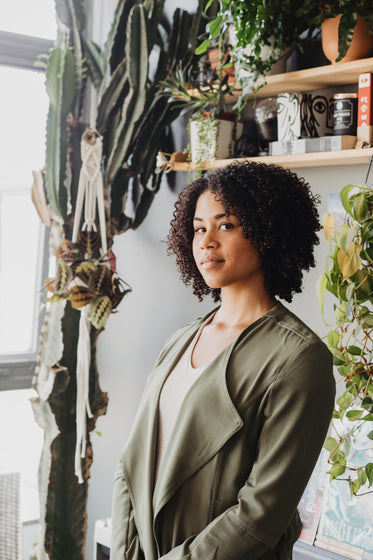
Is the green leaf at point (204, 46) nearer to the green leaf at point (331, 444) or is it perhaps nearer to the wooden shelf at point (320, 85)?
the wooden shelf at point (320, 85)

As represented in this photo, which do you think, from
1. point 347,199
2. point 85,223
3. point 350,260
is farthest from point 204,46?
point 350,260

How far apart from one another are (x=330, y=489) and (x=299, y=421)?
0.82m

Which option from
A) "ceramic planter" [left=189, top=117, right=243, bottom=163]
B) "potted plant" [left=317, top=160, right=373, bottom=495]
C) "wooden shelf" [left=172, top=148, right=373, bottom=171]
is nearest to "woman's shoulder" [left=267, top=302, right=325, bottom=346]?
"potted plant" [left=317, top=160, right=373, bottom=495]

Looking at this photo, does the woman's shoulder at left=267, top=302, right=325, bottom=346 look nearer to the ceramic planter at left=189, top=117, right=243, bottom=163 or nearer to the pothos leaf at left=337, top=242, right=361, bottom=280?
the pothos leaf at left=337, top=242, right=361, bottom=280

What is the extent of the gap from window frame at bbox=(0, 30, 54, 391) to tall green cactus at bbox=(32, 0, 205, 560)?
47 cm

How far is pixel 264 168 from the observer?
4.35 feet

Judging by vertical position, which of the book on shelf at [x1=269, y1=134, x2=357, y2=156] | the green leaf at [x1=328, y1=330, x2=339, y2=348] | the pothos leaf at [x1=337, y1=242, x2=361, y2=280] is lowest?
the green leaf at [x1=328, y1=330, x2=339, y2=348]

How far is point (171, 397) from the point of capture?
1.31 m

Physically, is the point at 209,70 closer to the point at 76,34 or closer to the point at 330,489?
the point at 76,34

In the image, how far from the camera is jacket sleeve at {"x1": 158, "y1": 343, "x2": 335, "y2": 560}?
1.11 meters

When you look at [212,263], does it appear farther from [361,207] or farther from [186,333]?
[361,207]

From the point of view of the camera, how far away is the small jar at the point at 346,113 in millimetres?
1838

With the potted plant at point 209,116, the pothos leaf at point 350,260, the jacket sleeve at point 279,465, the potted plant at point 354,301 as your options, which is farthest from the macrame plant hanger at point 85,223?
the jacket sleeve at point 279,465

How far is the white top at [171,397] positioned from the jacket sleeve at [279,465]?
186 millimetres
